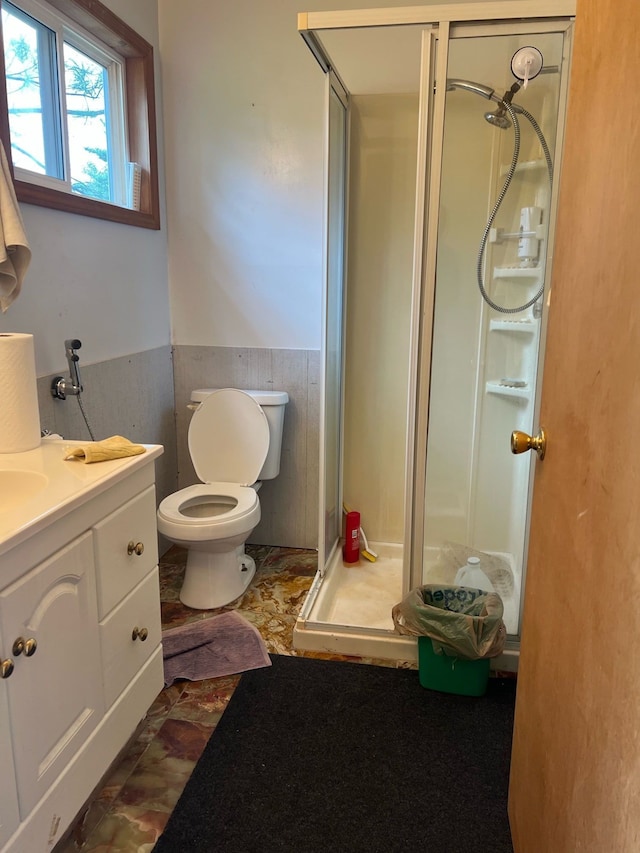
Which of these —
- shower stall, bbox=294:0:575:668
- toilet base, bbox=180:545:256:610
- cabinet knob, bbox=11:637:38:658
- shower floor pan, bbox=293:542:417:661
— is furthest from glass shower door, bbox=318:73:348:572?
cabinet knob, bbox=11:637:38:658

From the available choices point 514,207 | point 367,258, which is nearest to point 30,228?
point 367,258


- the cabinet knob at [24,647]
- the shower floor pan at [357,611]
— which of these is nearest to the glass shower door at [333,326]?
the shower floor pan at [357,611]

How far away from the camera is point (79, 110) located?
233 cm

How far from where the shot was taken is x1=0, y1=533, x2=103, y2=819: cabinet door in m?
1.13

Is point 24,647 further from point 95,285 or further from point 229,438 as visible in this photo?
point 229,438

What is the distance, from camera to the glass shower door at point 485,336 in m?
2.04

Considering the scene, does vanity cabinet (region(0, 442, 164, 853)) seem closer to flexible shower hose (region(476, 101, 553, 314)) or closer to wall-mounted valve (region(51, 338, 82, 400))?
wall-mounted valve (region(51, 338, 82, 400))

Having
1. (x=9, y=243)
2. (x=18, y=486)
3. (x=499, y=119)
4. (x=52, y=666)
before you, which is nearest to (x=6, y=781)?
(x=52, y=666)

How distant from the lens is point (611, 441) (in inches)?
33.4

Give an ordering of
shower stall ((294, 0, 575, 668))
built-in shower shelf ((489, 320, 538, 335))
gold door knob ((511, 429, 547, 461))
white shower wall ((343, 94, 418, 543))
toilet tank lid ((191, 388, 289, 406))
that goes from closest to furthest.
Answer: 1. gold door knob ((511, 429, 547, 461))
2. shower stall ((294, 0, 575, 668))
3. built-in shower shelf ((489, 320, 538, 335))
4. white shower wall ((343, 94, 418, 543))
5. toilet tank lid ((191, 388, 289, 406))

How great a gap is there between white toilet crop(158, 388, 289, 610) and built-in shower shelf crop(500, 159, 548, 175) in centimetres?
125

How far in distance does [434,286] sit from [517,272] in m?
0.38

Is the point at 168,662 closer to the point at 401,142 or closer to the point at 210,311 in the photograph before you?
the point at 210,311

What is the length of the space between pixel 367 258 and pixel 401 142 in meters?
0.48
